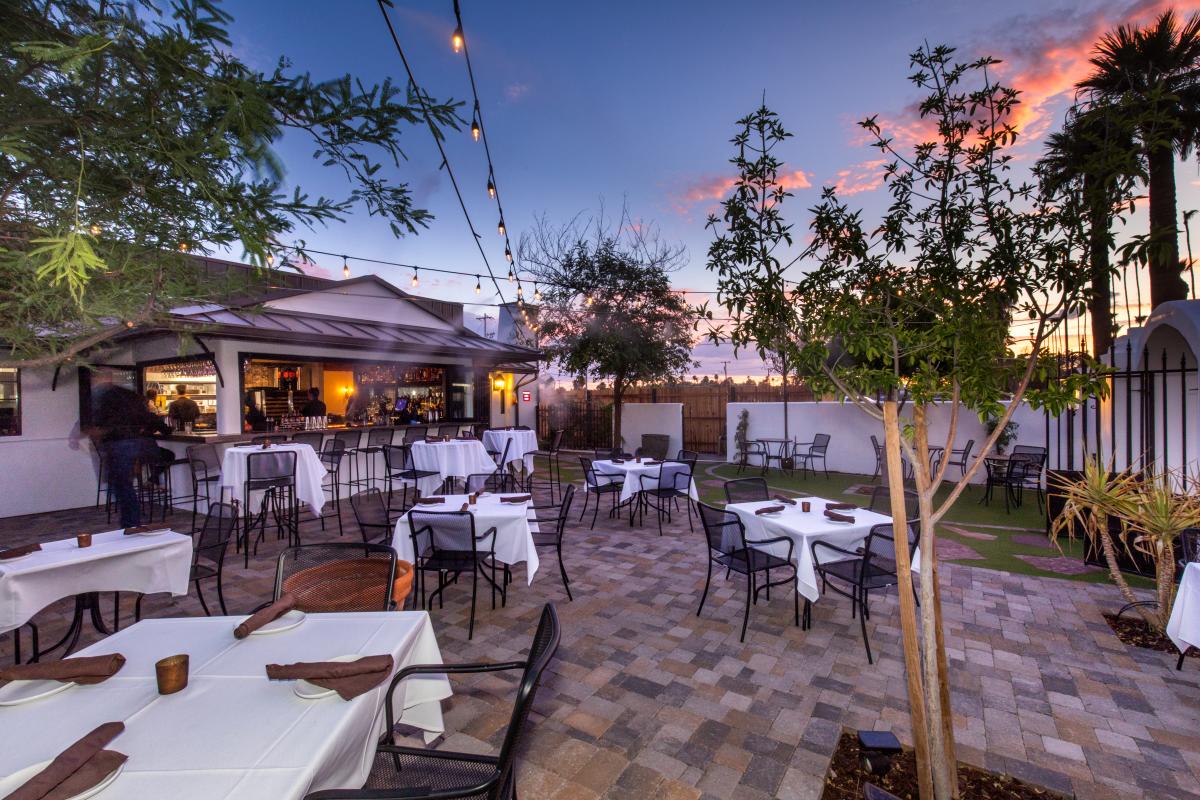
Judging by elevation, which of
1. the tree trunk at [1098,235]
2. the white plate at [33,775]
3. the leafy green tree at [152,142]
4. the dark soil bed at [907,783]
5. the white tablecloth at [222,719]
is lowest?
the dark soil bed at [907,783]

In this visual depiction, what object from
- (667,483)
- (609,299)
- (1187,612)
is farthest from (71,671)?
(609,299)

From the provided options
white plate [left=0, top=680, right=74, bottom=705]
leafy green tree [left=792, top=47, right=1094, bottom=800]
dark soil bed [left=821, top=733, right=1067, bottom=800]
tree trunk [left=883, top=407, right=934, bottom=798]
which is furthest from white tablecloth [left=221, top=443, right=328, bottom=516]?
tree trunk [left=883, top=407, right=934, bottom=798]

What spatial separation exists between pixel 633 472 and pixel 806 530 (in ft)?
10.9

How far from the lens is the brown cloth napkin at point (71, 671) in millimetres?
1602

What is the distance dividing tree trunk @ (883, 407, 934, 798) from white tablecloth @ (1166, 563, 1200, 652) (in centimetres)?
206

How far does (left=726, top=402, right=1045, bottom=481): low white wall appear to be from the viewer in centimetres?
964

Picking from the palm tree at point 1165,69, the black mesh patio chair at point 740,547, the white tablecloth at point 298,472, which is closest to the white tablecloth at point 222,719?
the black mesh patio chair at point 740,547

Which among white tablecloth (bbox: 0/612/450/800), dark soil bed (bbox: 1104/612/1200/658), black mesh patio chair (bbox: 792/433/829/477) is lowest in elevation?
dark soil bed (bbox: 1104/612/1200/658)

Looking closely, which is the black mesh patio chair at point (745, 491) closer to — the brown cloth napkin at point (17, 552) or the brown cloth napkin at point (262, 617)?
the brown cloth napkin at point (262, 617)

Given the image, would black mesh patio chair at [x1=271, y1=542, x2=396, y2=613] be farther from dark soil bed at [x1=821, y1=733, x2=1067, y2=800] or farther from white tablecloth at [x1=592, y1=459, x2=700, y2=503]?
white tablecloth at [x1=592, y1=459, x2=700, y2=503]

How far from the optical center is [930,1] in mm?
4332

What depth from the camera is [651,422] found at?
1446cm

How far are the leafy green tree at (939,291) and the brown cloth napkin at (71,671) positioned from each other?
8.94 feet

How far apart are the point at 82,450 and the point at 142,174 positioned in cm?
934
